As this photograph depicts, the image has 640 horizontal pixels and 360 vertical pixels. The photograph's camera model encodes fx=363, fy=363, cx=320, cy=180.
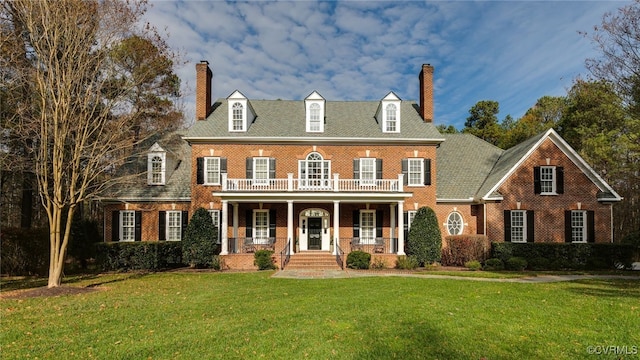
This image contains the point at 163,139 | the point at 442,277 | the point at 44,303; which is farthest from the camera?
the point at 163,139

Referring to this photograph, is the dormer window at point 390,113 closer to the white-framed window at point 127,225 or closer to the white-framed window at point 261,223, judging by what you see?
the white-framed window at point 261,223

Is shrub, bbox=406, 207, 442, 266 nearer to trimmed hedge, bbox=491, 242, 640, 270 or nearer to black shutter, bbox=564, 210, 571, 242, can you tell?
trimmed hedge, bbox=491, 242, 640, 270

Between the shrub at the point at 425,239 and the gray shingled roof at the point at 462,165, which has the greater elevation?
the gray shingled roof at the point at 462,165

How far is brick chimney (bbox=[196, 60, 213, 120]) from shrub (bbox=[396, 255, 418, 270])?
15067mm

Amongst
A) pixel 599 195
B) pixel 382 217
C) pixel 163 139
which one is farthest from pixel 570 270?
pixel 163 139

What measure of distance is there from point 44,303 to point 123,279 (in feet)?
A: 18.2

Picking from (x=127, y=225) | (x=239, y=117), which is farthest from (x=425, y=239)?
(x=127, y=225)

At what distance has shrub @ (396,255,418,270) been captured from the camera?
63.1 ft

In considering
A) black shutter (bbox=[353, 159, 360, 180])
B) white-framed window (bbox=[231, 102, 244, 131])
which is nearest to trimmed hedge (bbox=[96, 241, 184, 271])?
white-framed window (bbox=[231, 102, 244, 131])

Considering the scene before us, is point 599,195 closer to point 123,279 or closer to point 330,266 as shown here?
point 330,266

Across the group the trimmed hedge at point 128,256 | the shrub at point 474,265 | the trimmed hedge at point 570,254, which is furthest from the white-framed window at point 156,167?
the trimmed hedge at point 570,254

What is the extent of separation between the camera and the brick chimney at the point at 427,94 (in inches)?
949

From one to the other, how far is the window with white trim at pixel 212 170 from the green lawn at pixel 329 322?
9.79 metres

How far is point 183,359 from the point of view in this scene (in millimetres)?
6254
